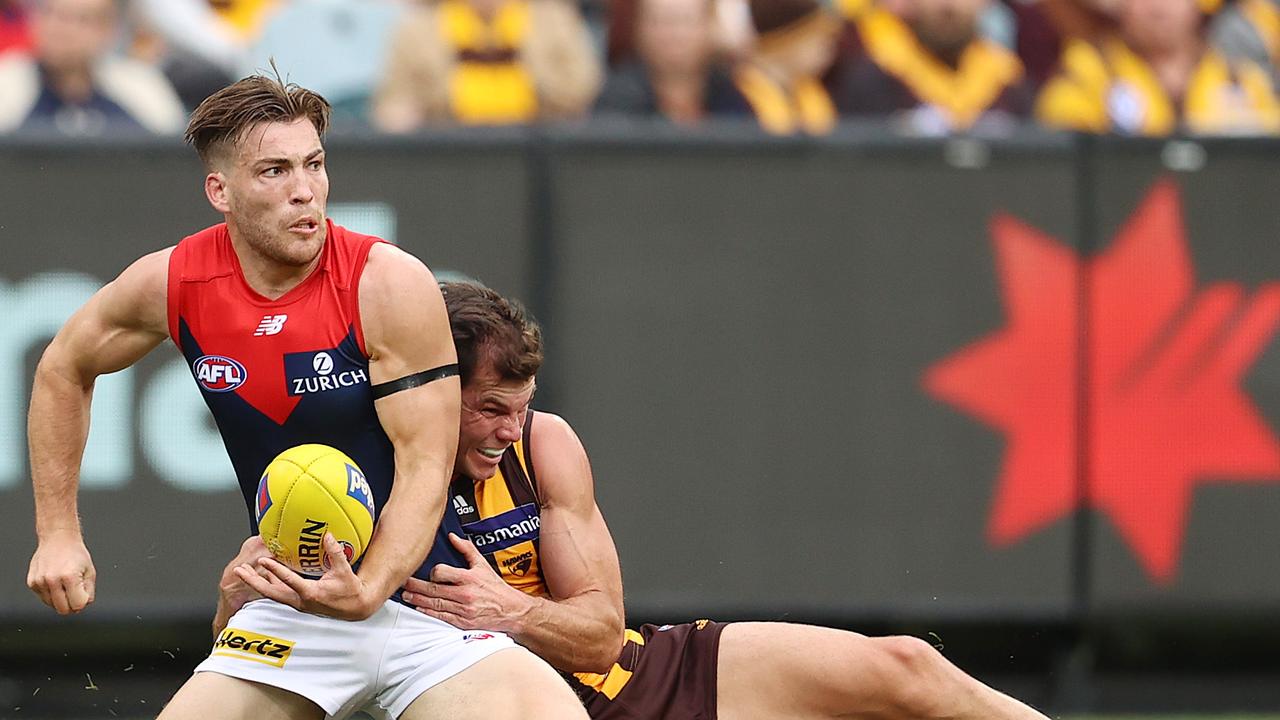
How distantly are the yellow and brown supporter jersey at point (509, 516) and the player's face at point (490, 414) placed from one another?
145 mm

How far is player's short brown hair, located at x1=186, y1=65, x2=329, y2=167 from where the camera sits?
16.6ft

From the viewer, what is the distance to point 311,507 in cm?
488

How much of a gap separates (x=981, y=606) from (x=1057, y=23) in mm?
3851

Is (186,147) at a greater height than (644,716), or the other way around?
(186,147)

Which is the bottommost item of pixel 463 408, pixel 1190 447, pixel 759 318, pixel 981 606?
pixel 981 606

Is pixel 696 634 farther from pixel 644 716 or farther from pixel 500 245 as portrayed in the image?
pixel 500 245

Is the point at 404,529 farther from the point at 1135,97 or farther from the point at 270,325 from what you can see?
the point at 1135,97

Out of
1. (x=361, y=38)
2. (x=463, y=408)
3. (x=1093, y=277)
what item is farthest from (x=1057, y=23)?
(x=463, y=408)

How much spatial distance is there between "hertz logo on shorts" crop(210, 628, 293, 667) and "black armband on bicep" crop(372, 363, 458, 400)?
27.4 inches

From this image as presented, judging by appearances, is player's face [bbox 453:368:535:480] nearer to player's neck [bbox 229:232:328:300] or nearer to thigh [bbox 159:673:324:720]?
player's neck [bbox 229:232:328:300]

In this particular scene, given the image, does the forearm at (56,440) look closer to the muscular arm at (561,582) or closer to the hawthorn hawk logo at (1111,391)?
the muscular arm at (561,582)

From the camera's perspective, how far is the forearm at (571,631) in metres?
5.39

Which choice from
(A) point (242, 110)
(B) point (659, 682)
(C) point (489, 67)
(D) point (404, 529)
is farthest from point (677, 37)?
(D) point (404, 529)

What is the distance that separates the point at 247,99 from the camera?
5.06 metres
